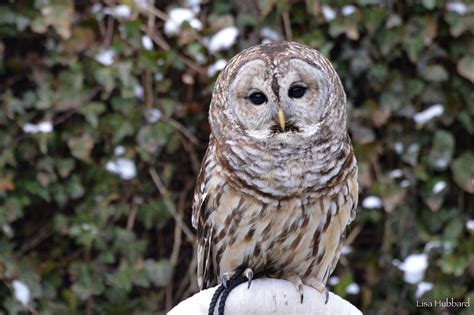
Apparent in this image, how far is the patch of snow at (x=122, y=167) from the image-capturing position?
390 cm

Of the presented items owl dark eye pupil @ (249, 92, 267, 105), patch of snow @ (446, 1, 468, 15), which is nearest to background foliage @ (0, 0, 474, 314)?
patch of snow @ (446, 1, 468, 15)

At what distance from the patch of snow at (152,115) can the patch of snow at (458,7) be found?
1308mm

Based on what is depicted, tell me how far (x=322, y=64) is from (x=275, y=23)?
142 centimetres

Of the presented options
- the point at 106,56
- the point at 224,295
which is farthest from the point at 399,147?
the point at 224,295

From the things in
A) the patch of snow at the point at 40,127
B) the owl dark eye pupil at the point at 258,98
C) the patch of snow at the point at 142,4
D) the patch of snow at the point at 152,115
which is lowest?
the patch of snow at the point at 152,115

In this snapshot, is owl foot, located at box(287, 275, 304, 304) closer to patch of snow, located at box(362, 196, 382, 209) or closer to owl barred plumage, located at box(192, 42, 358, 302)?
owl barred plumage, located at box(192, 42, 358, 302)

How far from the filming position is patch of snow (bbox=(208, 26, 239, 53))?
3916 mm

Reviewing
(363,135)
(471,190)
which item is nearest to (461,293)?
(471,190)

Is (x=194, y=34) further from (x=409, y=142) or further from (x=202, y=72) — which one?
(x=409, y=142)

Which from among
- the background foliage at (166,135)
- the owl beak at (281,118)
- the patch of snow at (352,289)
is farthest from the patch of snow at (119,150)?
the owl beak at (281,118)

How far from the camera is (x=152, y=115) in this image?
12.8 feet

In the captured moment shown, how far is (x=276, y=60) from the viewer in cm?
255

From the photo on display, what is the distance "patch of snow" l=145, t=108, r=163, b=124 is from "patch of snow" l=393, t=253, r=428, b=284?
4.05ft

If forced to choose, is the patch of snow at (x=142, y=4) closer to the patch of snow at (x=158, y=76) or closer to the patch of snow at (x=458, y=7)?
the patch of snow at (x=158, y=76)
